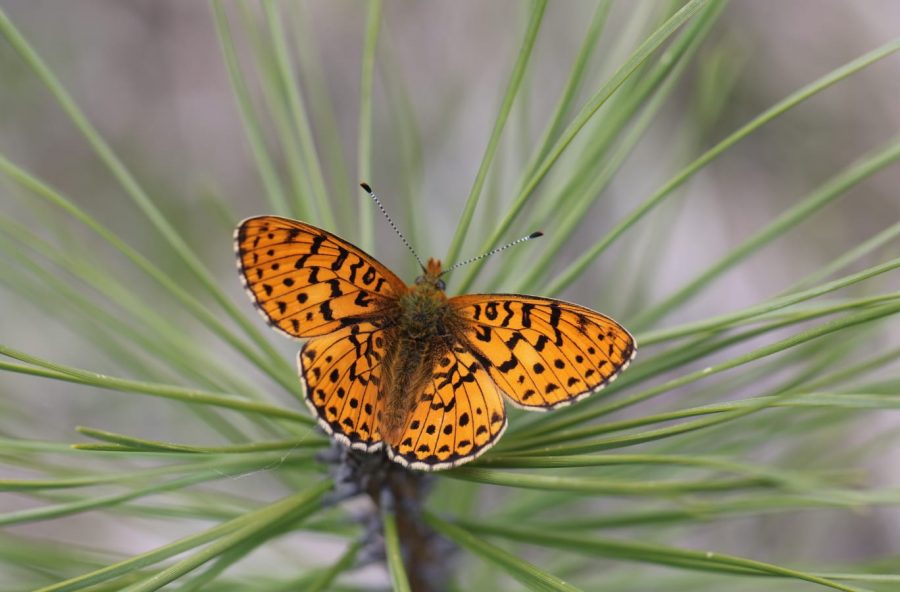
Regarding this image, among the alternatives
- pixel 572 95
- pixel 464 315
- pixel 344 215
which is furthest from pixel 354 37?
pixel 572 95

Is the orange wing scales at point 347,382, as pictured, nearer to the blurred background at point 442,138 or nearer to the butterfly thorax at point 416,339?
the butterfly thorax at point 416,339

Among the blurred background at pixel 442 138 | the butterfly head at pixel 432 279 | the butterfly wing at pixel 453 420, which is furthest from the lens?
the blurred background at pixel 442 138

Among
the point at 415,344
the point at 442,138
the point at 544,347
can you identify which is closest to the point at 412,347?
the point at 415,344

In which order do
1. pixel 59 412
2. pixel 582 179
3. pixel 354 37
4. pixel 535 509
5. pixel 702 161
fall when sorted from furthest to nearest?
pixel 354 37 < pixel 59 412 < pixel 535 509 < pixel 582 179 < pixel 702 161

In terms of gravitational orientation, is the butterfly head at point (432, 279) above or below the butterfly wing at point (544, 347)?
above

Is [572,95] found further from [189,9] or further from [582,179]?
[189,9]

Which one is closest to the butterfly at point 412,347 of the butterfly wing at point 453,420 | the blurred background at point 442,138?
the butterfly wing at point 453,420
